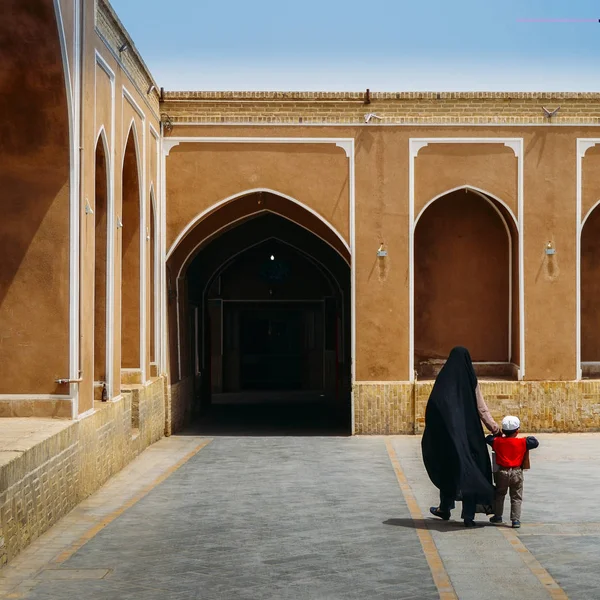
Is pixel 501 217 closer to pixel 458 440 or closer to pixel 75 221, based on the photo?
pixel 75 221

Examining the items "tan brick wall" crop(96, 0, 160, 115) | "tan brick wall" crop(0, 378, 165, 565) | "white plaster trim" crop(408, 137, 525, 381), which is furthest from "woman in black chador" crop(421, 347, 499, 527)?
"white plaster trim" crop(408, 137, 525, 381)

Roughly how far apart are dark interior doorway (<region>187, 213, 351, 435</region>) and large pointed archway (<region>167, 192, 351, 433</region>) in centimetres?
3

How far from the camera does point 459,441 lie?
388 inches

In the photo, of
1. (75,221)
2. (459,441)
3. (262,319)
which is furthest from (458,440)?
(262,319)

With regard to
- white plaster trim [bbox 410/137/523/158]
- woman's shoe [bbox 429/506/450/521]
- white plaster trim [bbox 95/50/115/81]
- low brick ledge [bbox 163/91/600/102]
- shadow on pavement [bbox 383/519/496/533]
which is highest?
low brick ledge [bbox 163/91/600/102]

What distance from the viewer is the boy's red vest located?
9812 millimetres

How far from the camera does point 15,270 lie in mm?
11570

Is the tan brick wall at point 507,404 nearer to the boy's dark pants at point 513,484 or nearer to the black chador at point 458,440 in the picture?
the black chador at point 458,440

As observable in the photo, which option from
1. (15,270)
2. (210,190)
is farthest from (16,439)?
(210,190)

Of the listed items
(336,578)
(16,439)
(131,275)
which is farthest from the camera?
(131,275)

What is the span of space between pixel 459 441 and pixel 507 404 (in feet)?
29.4

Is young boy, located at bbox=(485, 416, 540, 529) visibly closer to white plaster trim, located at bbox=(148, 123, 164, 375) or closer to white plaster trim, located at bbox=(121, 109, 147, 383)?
white plaster trim, located at bbox=(121, 109, 147, 383)

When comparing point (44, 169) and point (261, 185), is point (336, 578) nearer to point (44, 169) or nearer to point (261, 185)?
point (44, 169)

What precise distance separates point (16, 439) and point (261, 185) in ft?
31.0
